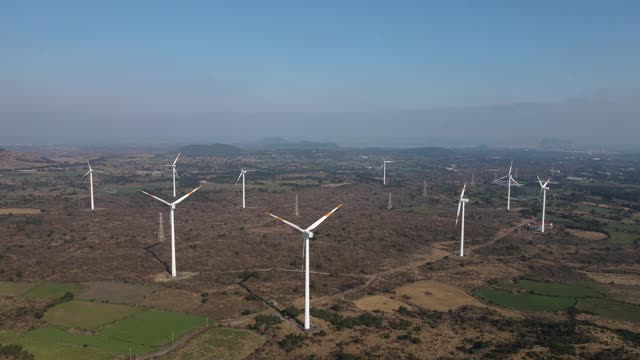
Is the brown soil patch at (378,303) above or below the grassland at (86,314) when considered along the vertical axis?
below

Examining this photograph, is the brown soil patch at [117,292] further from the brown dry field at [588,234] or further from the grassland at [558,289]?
the brown dry field at [588,234]

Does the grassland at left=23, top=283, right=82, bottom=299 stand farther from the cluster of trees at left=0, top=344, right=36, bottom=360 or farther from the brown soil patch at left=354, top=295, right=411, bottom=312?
the brown soil patch at left=354, top=295, right=411, bottom=312

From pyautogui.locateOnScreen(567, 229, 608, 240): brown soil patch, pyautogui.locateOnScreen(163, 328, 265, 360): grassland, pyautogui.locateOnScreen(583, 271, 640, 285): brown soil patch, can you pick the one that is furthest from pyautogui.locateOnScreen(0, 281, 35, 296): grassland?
pyautogui.locateOnScreen(567, 229, 608, 240): brown soil patch

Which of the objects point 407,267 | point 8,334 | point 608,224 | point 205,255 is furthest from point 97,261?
point 608,224

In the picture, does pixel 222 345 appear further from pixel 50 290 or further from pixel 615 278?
pixel 615 278

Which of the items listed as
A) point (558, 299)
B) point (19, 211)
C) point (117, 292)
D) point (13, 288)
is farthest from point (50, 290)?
point (19, 211)

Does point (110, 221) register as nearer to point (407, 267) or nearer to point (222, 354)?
point (407, 267)

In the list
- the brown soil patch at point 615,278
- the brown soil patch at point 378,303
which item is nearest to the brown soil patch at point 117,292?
the brown soil patch at point 378,303
